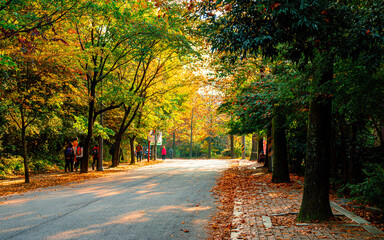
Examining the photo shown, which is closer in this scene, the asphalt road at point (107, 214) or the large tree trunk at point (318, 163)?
the asphalt road at point (107, 214)

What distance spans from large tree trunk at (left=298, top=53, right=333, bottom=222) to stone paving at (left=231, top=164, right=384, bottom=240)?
309mm

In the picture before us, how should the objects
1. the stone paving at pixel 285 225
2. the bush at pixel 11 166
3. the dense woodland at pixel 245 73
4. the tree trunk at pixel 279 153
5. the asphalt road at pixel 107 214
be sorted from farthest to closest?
the bush at pixel 11 166 < the tree trunk at pixel 279 153 < the asphalt road at pixel 107 214 < the stone paving at pixel 285 225 < the dense woodland at pixel 245 73

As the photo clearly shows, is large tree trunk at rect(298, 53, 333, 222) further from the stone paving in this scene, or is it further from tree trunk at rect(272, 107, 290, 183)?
tree trunk at rect(272, 107, 290, 183)

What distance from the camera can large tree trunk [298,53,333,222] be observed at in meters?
6.38

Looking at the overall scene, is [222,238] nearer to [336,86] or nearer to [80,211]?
[336,86]

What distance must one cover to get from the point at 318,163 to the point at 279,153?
6769 mm

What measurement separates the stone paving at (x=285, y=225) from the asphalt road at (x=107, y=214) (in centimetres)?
85

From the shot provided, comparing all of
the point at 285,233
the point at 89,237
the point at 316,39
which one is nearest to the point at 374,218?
the point at 285,233

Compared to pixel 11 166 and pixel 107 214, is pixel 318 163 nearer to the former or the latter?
pixel 107 214

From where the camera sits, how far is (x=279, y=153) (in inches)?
516

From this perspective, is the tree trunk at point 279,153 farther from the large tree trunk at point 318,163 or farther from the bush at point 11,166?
the bush at point 11,166

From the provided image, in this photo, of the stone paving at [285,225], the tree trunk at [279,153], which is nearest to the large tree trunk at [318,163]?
the stone paving at [285,225]

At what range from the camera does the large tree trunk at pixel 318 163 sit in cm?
638

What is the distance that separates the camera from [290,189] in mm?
11047
